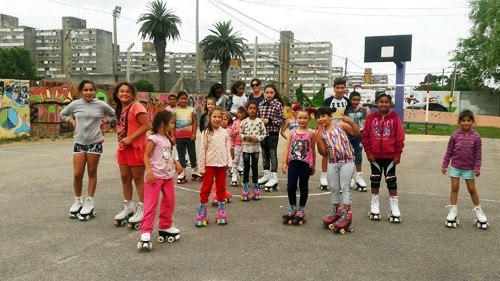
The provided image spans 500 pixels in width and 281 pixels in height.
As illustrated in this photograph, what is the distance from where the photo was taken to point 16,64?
212 ft

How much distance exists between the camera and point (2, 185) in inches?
297

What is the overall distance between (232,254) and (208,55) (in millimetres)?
44777

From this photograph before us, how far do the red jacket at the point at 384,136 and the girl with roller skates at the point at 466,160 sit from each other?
0.72 metres

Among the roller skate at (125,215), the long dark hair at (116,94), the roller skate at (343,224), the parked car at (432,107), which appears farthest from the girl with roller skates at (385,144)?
the parked car at (432,107)

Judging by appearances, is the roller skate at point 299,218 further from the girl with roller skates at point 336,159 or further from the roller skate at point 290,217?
the girl with roller skates at point 336,159

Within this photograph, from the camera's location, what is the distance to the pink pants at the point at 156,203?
4.45 m

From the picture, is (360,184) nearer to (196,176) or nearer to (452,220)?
(452,220)

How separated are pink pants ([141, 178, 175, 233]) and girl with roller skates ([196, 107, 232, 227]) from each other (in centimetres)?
64

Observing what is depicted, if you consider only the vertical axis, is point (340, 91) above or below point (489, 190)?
above

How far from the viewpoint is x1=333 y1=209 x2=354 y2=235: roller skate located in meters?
5.03

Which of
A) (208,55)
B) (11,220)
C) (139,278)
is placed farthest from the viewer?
(208,55)

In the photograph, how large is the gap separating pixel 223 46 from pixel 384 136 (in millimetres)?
42707

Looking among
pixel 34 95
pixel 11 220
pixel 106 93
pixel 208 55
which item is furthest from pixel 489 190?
pixel 208 55

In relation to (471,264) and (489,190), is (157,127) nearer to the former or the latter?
(471,264)
